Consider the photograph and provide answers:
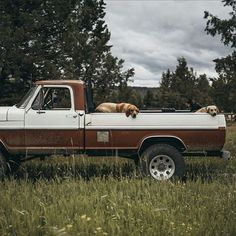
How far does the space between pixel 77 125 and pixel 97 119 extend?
0.40 metres

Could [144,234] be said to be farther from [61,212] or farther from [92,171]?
[92,171]

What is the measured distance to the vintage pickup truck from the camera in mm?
9383

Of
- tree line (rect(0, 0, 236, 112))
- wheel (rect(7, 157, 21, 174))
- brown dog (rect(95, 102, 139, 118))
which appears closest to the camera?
brown dog (rect(95, 102, 139, 118))

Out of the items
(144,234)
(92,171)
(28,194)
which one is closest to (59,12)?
(92,171)

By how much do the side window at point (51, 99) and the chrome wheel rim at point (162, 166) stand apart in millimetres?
1977

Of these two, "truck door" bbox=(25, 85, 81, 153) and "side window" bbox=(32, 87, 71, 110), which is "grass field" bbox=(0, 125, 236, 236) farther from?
"side window" bbox=(32, 87, 71, 110)

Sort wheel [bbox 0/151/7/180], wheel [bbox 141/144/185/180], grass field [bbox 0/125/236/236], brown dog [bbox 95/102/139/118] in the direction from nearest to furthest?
grass field [bbox 0/125/236/236] < wheel [bbox 0/151/7/180] < wheel [bbox 141/144/185/180] < brown dog [bbox 95/102/139/118]

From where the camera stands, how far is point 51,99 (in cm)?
989

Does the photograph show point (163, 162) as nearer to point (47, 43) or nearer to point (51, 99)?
point (51, 99)

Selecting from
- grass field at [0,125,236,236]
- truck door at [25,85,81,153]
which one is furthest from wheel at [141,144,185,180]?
grass field at [0,125,236,236]

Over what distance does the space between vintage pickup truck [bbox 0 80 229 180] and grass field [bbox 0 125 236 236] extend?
1.97 m

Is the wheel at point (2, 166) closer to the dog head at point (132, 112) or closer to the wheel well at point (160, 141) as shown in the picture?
the dog head at point (132, 112)

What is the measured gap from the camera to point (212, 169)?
10812mm

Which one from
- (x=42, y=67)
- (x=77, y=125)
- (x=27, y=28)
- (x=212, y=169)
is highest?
(x=27, y=28)
